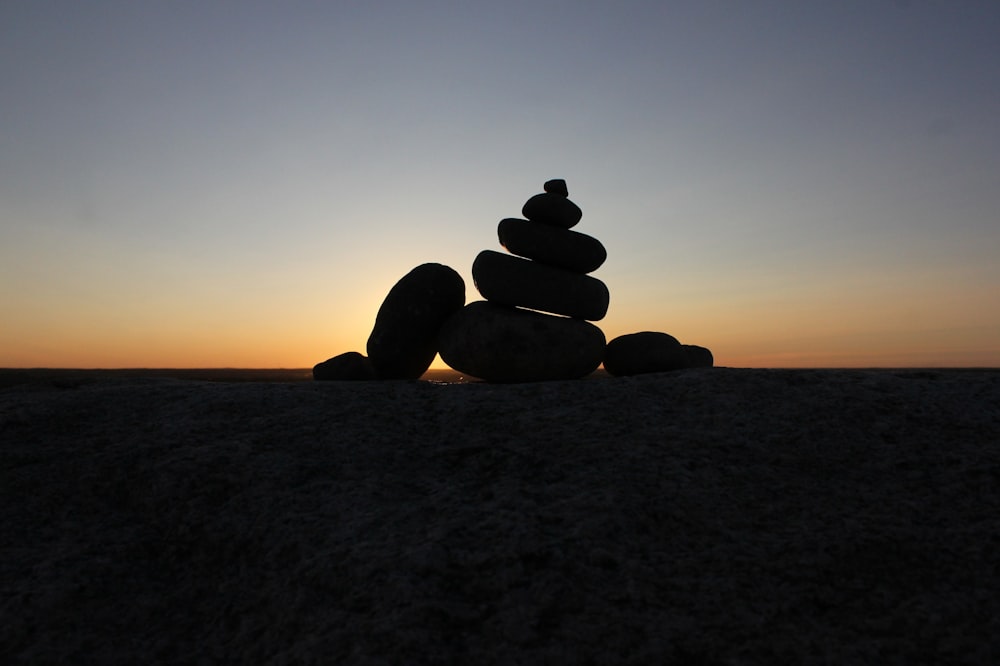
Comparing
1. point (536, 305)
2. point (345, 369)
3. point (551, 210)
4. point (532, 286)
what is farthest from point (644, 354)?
point (345, 369)

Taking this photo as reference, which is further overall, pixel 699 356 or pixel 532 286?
pixel 699 356

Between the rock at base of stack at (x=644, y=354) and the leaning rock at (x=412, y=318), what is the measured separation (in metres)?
2.47

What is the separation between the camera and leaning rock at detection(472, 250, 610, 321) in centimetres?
910

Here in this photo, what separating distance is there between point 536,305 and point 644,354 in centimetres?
174

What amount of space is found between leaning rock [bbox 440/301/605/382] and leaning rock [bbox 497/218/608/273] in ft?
3.01

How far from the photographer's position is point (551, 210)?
9.48m

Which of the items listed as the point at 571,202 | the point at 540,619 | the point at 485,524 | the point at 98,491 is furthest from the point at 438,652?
the point at 571,202

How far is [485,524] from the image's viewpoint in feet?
12.9

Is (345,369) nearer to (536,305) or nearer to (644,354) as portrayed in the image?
(536,305)

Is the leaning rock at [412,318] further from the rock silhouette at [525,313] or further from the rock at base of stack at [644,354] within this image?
the rock at base of stack at [644,354]

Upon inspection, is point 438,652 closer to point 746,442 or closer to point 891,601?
point 891,601

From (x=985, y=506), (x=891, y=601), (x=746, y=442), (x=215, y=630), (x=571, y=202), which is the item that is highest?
(x=571, y=202)

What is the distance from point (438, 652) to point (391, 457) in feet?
7.75

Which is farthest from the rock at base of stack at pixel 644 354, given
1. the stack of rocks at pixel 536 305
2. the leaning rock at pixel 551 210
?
the leaning rock at pixel 551 210
